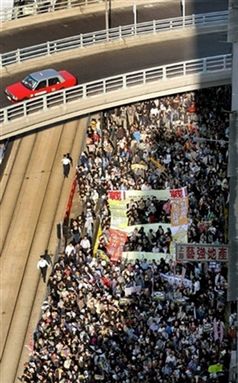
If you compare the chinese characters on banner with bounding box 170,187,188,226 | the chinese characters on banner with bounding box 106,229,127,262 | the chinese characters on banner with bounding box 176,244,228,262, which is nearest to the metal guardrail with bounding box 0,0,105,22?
the chinese characters on banner with bounding box 170,187,188,226

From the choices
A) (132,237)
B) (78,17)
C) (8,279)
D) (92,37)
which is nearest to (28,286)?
(8,279)

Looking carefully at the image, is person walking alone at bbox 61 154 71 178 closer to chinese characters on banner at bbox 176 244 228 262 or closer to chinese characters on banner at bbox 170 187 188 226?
chinese characters on banner at bbox 170 187 188 226

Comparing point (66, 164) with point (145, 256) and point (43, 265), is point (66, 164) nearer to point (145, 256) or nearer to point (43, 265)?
point (43, 265)

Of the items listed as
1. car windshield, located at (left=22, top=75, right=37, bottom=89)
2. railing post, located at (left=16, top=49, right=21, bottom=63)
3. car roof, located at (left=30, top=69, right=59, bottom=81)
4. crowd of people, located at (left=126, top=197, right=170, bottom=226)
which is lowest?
crowd of people, located at (left=126, top=197, right=170, bottom=226)

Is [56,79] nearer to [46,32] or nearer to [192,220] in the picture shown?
[46,32]

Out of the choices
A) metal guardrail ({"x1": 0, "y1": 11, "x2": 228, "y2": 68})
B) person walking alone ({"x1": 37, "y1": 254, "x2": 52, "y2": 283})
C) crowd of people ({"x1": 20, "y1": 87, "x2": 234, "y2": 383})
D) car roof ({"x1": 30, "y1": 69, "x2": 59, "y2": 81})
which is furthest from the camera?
metal guardrail ({"x1": 0, "y1": 11, "x2": 228, "y2": 68})

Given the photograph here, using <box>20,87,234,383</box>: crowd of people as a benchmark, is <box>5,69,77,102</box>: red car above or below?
above

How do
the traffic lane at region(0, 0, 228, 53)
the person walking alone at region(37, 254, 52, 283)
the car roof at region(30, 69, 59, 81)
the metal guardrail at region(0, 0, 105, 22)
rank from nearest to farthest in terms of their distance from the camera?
the person walking alone at region(37, 254, 52, 283)
the car roof at region(30, 69, 59, 81)
the traffic lane at region(0, 0, 228, 53)
the metal guardrail at region(0, 0, 105, 22)

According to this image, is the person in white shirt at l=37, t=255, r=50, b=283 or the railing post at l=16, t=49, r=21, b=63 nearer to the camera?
the person in white shirt at l=37, t=255, r=50, b=283
